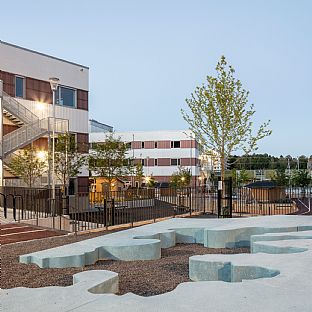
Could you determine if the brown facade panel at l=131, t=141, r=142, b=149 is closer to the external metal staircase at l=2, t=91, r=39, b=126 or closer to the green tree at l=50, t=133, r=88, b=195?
the external metal staircase at l=2, t=91, r=39, b=126

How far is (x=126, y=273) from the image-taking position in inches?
343

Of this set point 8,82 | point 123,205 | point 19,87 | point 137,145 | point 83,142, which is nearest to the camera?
point 123,205

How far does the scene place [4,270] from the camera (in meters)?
8.93

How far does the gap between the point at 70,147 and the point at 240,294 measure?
937 inches

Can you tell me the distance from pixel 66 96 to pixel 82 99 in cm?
165

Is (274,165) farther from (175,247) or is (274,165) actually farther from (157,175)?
(175,247)

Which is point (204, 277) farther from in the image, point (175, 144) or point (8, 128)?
point (175, 144)

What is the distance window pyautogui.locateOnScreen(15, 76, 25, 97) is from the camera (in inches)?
1187

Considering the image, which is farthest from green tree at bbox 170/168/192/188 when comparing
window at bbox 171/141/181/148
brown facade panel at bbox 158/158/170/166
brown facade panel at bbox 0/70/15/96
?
brown facade panel at bbox 0/70/15/96

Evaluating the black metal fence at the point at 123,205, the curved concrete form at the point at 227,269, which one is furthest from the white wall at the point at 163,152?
the curved concrete form at the point at 227,269

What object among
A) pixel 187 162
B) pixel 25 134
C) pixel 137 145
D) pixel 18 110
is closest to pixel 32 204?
pixel 25 134

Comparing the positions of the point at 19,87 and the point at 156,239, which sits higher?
the point at 19,87

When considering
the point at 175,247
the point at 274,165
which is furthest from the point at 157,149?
the point at 175,247

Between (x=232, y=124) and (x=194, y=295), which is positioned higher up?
(x=232, y=124)
